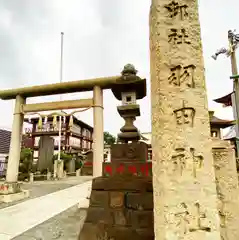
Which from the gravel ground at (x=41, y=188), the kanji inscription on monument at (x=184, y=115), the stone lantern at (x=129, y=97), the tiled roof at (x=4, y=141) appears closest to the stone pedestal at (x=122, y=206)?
the stone lantern at (x=129, y=97)

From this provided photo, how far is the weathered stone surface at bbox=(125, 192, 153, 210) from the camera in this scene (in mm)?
2957

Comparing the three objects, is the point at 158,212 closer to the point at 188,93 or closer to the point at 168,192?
the point at 168,192

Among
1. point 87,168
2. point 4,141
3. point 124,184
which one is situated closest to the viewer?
point 124,184

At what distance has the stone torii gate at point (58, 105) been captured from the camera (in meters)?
6.12

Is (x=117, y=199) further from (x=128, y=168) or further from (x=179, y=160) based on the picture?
(x=179, y=160)

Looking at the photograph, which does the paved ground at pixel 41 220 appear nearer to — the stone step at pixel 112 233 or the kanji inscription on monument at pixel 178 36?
the stone step at pixel 112 233

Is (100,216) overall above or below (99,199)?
below

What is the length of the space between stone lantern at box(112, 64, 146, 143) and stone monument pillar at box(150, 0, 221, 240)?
2.07m

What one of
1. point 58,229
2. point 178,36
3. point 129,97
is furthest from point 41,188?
point 178,36

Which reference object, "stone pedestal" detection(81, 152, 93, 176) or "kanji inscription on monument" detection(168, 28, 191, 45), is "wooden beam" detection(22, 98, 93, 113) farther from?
"stone pedestal" detection(81, 152, 93, 176)

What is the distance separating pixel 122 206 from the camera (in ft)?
10.1

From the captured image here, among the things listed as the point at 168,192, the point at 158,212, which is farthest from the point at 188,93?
the point at 158,212

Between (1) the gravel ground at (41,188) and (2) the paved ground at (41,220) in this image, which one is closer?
(2) the paved ground at (41,220)

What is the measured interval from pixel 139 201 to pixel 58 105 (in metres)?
4.83
